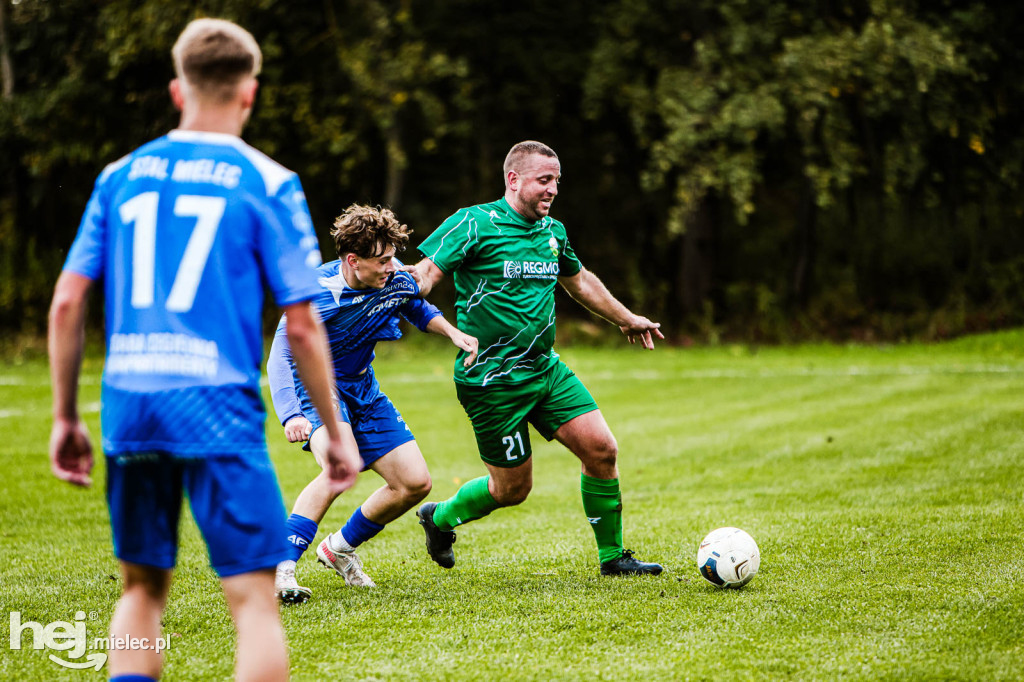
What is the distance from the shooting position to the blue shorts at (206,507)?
267 centimetres

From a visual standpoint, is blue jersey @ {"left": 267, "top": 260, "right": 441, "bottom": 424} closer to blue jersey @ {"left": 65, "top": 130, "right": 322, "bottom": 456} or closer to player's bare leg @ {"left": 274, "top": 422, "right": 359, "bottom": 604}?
player's bare leg @ {"left": 274, "top": 422, "right": 359, "bottom": 604}

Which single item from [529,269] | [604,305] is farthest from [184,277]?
[604,305]

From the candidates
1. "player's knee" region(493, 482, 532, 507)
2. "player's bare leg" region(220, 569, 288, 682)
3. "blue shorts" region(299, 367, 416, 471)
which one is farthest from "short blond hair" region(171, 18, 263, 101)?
"player's knee" region(493, 482, 532, 507)

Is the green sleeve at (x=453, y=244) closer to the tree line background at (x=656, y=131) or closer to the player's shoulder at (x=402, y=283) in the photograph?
the player's shoulder at (x=402, y=283)

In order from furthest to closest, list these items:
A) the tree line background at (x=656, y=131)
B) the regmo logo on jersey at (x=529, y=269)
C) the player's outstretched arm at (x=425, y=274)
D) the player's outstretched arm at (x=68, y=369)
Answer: the tree line background at (x=656, y=131)
the regmo logo on jersey at (x=529, y=269)
the player's outstretched arm at (x=425, y=274)
the player's outstretched arm at (x=68, y=369)

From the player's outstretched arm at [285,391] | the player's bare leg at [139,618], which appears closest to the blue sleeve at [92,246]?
the player's bare leg at [139,618]

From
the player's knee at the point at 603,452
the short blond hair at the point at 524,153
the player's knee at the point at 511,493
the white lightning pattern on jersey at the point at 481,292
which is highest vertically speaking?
the short blond hair at the point at 524,153

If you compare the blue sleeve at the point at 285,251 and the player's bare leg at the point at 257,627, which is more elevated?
the blue sleeve at the point at 285,251

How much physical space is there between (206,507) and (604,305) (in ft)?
10.9

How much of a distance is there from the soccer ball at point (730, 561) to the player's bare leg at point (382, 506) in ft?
4.65

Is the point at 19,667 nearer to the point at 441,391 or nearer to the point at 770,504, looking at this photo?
the point at 770,504

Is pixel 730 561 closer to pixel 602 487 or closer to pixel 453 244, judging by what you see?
pixel 602 487

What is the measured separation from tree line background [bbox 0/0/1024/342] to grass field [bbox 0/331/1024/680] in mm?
8326

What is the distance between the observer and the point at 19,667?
3.96m
